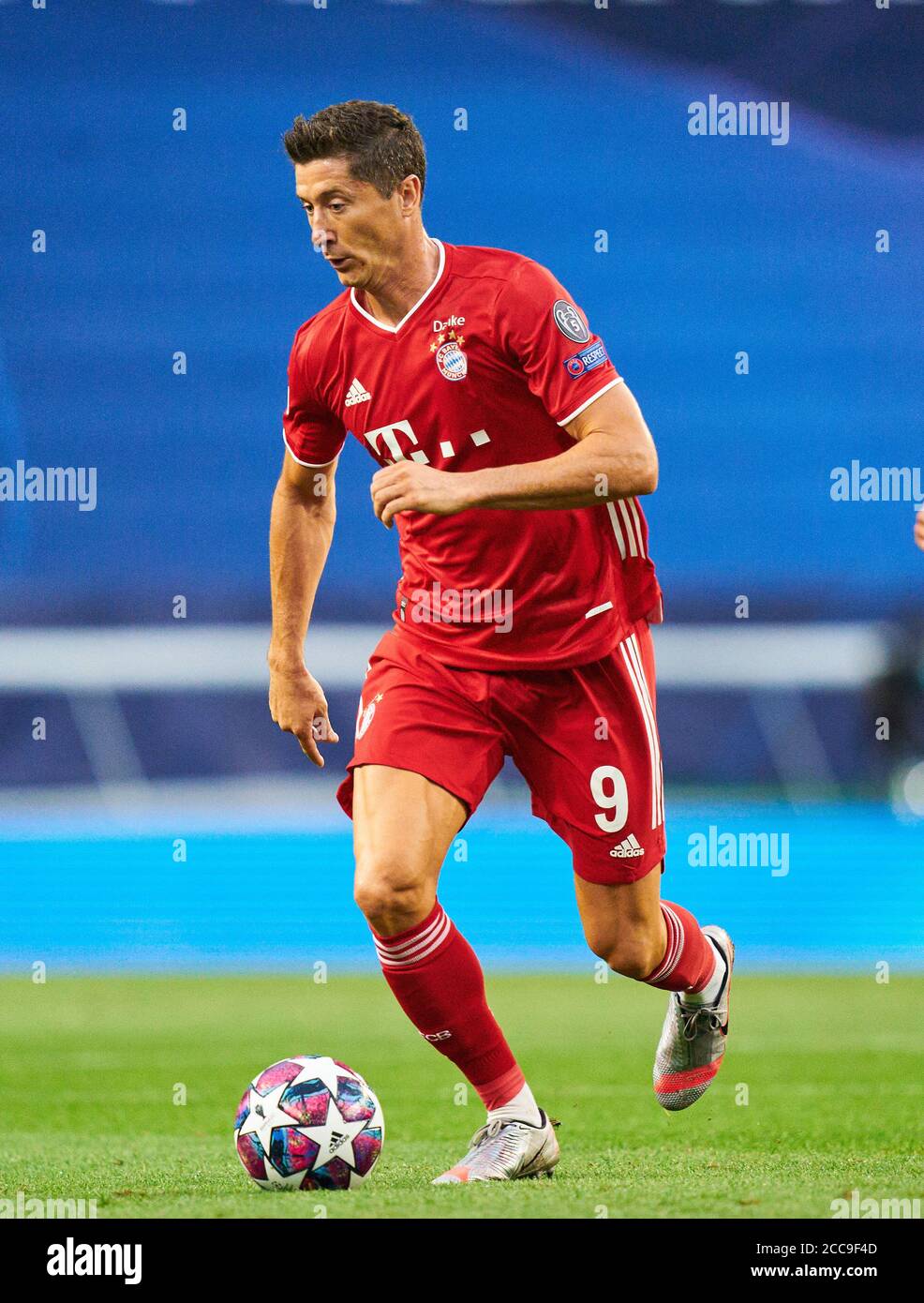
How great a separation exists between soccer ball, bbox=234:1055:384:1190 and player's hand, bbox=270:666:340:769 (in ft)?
3.15

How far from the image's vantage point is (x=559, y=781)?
4.51m

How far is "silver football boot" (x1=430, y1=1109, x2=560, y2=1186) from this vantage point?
4.09 m

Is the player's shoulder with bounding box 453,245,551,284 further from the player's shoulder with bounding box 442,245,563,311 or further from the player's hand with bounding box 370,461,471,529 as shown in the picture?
the player's hand with bounding box 370,461,471,529

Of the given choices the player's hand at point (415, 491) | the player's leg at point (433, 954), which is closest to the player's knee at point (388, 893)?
the player's leg at point (433, 954)

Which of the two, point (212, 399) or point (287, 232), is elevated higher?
point (287, 232)

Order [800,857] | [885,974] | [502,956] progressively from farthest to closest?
[800,857], [502,956], [885,974]

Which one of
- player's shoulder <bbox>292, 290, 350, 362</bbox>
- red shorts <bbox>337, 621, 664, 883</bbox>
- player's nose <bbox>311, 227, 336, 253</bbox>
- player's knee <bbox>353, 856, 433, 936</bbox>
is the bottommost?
player's knee <bbox>353, 856, 433, 936</bbox>

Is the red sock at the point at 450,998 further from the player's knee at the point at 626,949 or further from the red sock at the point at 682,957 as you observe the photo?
the red sock at the point at 682,957

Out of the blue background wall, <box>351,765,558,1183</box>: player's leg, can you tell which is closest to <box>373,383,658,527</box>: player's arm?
<box>351,765,558,1183</box>: player's leg

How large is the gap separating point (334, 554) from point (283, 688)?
14.3 m

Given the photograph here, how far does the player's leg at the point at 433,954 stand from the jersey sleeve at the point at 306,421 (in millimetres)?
1011
